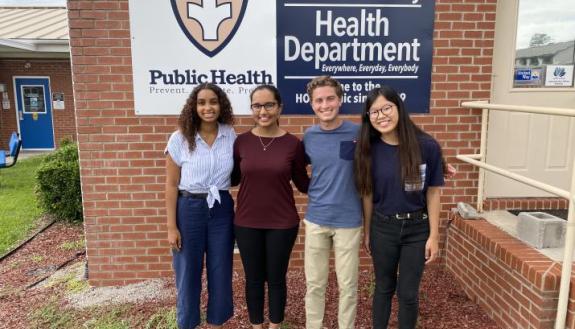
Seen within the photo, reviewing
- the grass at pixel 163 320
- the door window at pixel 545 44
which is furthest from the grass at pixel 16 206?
the door window at pixel 545 44

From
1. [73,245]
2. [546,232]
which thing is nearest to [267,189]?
[546,232]

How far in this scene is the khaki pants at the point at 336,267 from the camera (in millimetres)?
2770

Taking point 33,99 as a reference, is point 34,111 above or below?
below

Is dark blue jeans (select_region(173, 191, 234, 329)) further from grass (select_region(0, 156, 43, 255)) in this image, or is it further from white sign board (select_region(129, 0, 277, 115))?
grass (select_region(0, 156, 43, 255))

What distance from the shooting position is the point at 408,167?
2.49 metres

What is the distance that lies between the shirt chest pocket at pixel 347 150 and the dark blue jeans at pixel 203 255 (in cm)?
77

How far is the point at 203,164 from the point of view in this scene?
9.00 ft

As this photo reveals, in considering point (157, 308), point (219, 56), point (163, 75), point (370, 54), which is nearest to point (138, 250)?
point (157, 308)

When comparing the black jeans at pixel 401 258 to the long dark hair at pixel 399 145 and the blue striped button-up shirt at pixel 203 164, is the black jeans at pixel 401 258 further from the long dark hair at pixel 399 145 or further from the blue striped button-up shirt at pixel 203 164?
the blue striped button-up shirt at pixel 203 164

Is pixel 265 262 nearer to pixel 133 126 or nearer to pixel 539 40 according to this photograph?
pixel 133 126

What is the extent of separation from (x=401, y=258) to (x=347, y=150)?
27.8 inches

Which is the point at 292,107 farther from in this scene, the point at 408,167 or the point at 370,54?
the point at 408,167

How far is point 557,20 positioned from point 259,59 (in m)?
2.77

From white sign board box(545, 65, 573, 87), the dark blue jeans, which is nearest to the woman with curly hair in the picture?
the dark blue jeans
